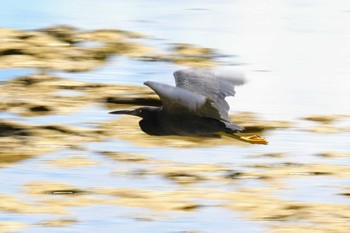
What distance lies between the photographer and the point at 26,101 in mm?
20094

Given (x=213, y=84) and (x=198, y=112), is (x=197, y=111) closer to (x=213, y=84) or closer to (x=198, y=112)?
(x=198, y=112)

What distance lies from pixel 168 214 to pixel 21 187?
1.81 metres

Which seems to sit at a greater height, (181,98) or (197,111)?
(181,98)

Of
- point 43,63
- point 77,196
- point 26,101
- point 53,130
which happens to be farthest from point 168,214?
point 43,63

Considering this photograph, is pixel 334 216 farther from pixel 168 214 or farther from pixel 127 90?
pixel 127 90

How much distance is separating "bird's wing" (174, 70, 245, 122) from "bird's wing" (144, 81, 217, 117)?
421mm

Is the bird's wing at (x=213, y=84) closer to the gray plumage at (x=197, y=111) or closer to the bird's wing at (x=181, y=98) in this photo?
the gray plumage at (x=197, y=111)

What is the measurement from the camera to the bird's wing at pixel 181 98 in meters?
13.0

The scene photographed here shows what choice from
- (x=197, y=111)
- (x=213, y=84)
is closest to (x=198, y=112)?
(x=197, y=111)

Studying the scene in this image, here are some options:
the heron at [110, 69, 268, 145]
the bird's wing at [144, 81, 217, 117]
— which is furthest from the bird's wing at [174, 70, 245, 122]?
the bird's wing at [144, 81, 217, 117]

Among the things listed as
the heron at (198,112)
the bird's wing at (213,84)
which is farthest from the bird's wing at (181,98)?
the bird's wing at (213,84)

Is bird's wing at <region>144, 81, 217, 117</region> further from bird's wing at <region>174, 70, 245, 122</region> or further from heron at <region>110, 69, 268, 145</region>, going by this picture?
bird's wing at <region>174, 70, 245, 122</region>

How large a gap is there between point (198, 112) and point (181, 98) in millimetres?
618

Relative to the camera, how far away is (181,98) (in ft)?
43.3
